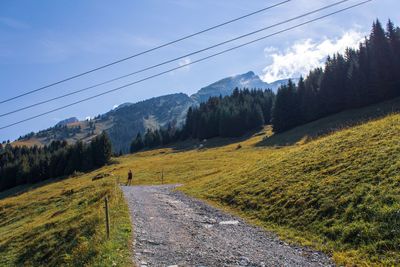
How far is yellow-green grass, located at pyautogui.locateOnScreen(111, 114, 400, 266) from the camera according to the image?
14.8 meters

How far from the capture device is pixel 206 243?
57.8 feet

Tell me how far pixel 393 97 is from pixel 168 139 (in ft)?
365

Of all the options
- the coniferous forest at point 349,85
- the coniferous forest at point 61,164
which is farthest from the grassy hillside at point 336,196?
the coniferous forest at point 61,164

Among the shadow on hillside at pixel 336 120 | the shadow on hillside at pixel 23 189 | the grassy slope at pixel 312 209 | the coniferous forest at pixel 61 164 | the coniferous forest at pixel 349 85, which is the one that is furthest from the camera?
the coniferous forest at pixel 61 164

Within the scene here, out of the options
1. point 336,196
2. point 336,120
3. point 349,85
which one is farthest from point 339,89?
point 336,196

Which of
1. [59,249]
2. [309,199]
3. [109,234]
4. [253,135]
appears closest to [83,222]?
[59,249]

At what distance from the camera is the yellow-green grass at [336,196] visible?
14766mm

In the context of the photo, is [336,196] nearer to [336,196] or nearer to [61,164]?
[336,196]

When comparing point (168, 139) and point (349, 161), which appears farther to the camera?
point (168, 139)

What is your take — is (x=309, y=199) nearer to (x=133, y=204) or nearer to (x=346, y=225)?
(x=346, y=225)

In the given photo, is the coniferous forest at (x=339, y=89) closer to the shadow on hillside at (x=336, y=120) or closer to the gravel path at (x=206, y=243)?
the shadow on hillside at (x=336, y=120)

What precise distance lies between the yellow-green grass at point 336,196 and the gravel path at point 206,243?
1.15 metres

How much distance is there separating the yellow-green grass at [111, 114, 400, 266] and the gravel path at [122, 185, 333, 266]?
1.15 meters

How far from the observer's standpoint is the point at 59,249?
19953 mm
